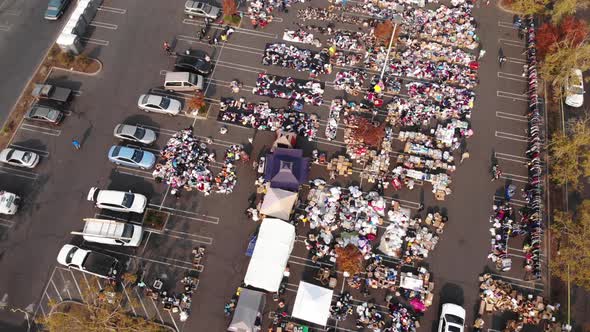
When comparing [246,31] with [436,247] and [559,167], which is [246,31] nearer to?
[436,247]

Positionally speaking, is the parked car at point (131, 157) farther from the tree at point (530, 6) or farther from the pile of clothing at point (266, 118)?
the tree at point (530, 6)

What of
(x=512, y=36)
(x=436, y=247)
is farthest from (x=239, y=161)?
Result: (x=512, y=36)

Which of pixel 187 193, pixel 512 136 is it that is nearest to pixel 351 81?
pixel 512 136

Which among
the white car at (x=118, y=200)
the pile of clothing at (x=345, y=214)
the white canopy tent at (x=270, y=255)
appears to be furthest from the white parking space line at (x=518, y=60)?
the white car at (x=118, y=200)

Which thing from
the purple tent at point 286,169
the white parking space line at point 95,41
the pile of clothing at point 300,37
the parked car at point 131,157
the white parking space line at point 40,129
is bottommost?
the parked car at point 131,157

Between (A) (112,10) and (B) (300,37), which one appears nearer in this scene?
(B) (300,37)

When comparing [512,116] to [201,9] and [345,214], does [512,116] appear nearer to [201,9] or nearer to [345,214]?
[345,214]
